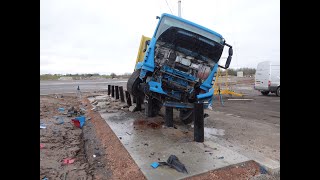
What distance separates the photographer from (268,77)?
16.6 meters

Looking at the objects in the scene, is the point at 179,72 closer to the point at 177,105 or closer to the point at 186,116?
the point at 177,105

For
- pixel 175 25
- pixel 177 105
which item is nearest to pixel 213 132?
pixel 177 105

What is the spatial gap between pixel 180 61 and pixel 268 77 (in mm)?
12549

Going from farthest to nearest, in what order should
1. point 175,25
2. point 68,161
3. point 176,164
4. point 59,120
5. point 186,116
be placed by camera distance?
point 59,120 → point 186,116 → point 175,25 → point 68,161 → point 176,164

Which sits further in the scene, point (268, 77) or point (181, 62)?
point (268, 77)

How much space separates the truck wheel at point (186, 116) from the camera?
7089 mm

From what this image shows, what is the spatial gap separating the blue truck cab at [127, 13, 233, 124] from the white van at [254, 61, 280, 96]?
442 inches

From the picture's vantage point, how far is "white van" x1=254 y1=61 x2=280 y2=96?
16.3 m

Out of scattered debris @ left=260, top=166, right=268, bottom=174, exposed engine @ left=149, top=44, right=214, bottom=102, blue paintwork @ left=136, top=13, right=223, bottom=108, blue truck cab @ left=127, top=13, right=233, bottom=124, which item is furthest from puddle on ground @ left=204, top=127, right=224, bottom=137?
scattered debris @ left=260, top=166, right=268, bottom=174

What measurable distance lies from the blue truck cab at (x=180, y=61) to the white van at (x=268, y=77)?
442 inches
